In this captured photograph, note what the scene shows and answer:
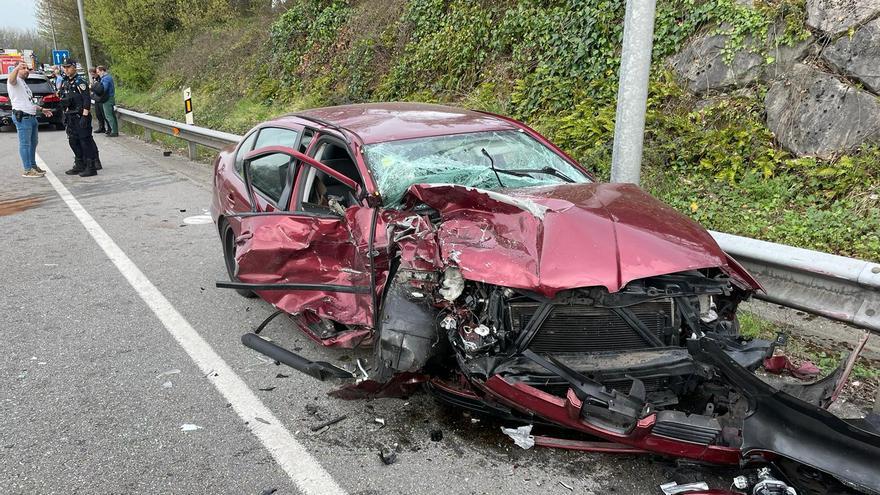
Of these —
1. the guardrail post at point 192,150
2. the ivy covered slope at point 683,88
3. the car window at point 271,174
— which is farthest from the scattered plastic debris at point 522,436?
the guardrail post at point 192,150

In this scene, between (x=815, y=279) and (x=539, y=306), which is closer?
(x=539, y=306)

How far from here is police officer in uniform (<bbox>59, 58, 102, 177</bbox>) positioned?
10.6 metres

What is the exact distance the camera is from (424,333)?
9.91ft

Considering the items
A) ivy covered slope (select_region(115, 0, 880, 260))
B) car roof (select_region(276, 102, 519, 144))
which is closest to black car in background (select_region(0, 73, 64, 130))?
ivy covered slope (select_region(115, 0, 880, 260))

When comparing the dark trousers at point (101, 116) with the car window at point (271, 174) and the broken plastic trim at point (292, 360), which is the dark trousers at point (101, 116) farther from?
the broken plastic trim at point (292, 360)

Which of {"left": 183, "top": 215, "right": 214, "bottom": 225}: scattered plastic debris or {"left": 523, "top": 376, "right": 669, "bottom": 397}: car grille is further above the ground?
{"left": 523, "top": 376, "right": 669, "bottom": 397}: car grille

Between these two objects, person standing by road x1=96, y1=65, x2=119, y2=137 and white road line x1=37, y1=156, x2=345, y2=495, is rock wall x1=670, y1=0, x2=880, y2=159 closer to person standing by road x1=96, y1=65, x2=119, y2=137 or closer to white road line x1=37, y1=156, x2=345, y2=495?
white road line x1=37, y1=156, x2=345, y2=495

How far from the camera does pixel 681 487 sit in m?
2.66

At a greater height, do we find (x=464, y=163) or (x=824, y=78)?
(x=824, y=78)

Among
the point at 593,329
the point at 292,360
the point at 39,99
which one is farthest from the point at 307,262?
the point at 39,99

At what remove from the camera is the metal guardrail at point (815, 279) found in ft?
9.87

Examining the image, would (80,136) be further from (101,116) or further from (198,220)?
(101,116)

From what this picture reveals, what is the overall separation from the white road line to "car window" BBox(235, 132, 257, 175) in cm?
123

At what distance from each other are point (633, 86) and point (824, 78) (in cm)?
254
